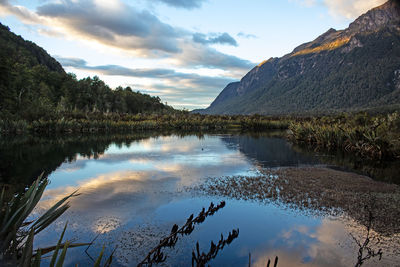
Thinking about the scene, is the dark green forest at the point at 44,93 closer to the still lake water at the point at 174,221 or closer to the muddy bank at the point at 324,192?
the still lake water at the point at 174,221

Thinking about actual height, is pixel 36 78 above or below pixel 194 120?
above

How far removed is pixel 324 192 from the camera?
1080cm

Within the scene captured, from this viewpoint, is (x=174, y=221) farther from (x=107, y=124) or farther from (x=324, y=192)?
(x=107, y=124)

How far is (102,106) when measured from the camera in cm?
8725

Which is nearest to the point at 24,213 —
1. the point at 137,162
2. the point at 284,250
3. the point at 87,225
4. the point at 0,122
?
the point at 87,225

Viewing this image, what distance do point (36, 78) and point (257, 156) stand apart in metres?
80.0

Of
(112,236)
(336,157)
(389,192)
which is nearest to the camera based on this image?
(112,236)

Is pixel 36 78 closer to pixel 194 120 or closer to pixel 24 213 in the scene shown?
pixel 194 120

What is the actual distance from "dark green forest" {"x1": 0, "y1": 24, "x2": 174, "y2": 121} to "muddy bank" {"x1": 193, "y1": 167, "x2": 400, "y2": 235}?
35.1 metres

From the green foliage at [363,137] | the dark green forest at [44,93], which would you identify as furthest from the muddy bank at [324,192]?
the dark green forest at [44,93]

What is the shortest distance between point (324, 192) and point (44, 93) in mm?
75636

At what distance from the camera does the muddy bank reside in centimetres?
855

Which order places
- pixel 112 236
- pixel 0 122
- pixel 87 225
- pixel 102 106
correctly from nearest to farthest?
1. pixel 112 236
2. pixel 87 225
3. pixel 0 122
4. pixel 102 106

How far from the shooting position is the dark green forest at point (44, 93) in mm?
39781
